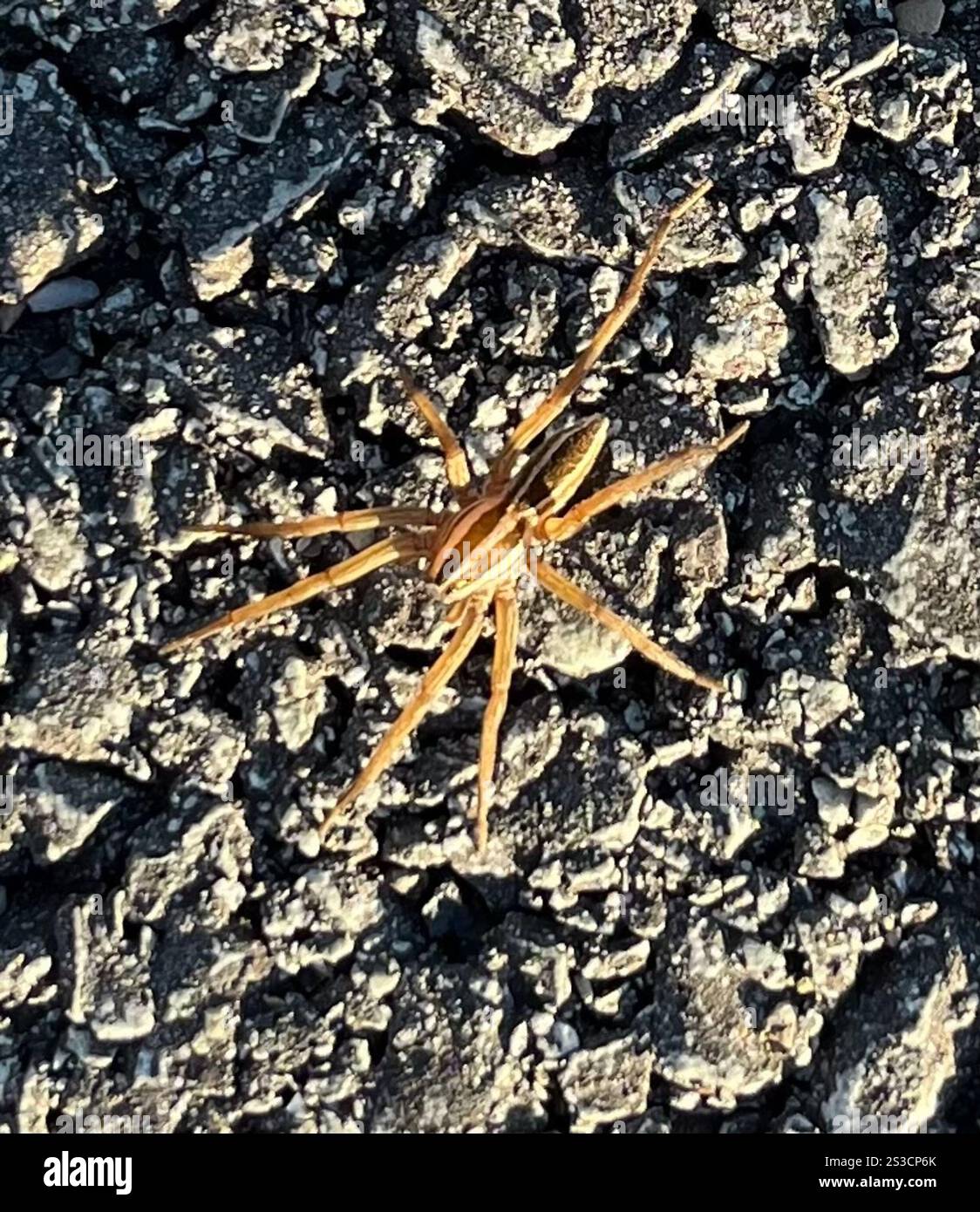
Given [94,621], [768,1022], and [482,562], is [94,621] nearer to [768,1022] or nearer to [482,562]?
[482,562]

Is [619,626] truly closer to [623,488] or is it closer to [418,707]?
[623,488]

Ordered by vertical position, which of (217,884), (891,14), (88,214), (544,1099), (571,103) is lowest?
(544,1099)

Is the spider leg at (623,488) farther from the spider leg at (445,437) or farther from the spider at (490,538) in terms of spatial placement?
the spider leg at (445,437)

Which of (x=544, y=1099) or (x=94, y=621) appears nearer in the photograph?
(x=544, y=1099)

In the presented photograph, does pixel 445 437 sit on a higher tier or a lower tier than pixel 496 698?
higher

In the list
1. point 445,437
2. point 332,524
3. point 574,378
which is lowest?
point 332,524

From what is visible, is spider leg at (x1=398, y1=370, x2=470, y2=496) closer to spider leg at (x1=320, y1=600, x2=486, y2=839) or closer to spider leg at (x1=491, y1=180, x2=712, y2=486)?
spider leg at (x1=491, y1=180, x2=712, y2=486)

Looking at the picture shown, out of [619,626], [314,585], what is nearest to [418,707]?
[314,585]

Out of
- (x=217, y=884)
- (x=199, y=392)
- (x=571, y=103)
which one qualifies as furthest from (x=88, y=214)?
(x=217, y=884)
